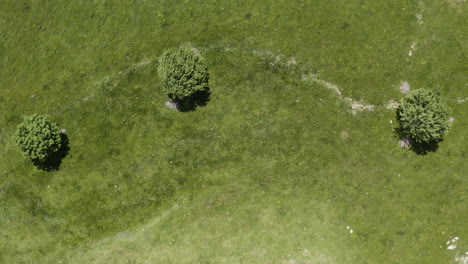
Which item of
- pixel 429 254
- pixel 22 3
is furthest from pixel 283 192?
pixel 22 3

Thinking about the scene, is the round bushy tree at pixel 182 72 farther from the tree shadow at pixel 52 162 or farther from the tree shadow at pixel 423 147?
the tree shadow at pixel 423 147

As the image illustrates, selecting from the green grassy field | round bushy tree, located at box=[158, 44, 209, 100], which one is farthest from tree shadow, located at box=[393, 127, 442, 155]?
round bushy tree, located at box=[158, 44, 209, 100]

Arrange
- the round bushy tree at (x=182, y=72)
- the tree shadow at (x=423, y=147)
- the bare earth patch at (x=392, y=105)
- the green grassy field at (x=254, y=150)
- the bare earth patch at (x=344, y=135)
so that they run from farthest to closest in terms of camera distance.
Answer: the bare earth patch at (x=392, y=105) < the bare earth patch at (x=344, y=135) < the tree shadow at (x=423, y=147) < the green grassy field at (x=254, y=150) < the round bushy tree at (x=182, y=72)

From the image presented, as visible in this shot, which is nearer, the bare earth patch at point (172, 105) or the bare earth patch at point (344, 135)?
the bare earth patch at point (344, 135)

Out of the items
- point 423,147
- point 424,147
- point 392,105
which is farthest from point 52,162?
point 424,147

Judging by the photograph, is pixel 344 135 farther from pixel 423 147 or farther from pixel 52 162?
pixel 52 162

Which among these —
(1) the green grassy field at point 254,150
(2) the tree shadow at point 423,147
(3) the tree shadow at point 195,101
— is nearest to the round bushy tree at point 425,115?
(2) the tree shadow at point 423,147
